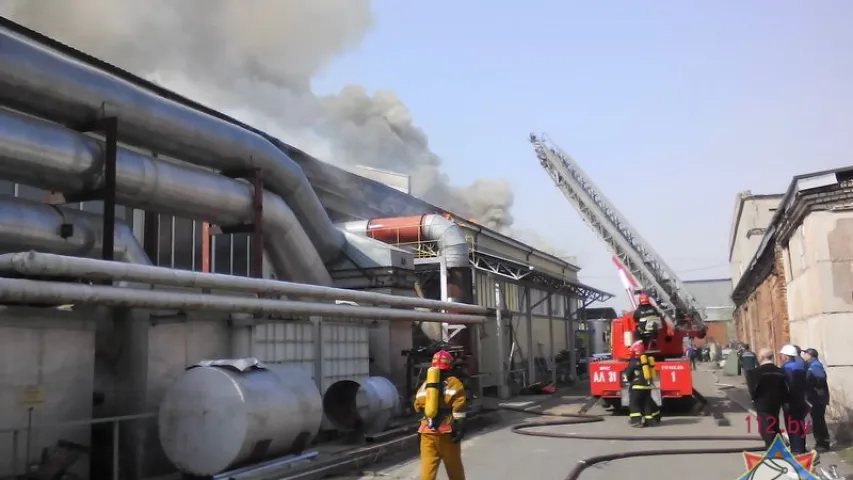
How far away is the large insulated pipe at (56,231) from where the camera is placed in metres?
8.37

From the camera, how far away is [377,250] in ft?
53.2

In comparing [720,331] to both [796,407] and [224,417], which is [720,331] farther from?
[224,417]

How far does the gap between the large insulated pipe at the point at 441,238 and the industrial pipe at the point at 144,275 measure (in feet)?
17.5

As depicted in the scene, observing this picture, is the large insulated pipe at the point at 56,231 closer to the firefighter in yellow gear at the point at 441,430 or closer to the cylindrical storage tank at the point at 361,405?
the cylindrical storage tank at the point at 361,405

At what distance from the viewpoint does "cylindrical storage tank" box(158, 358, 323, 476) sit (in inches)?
317

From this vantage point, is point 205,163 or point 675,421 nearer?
point 205,163

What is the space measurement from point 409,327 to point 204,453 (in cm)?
802

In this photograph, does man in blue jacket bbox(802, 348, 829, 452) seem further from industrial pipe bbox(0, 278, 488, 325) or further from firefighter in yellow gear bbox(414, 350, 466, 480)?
industrial pipe bbox(0, 278, 488, 325)

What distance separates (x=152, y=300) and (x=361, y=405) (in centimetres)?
431

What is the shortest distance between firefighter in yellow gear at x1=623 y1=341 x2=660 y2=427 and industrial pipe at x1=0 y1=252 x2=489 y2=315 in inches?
207

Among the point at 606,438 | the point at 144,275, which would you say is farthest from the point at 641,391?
the point at 144,275

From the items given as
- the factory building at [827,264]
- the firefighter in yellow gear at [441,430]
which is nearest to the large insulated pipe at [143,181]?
the firefighter in yellow gear at [441,430]

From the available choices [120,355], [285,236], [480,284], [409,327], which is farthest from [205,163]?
[480,284]

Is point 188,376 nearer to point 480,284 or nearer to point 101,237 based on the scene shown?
point 101,237
